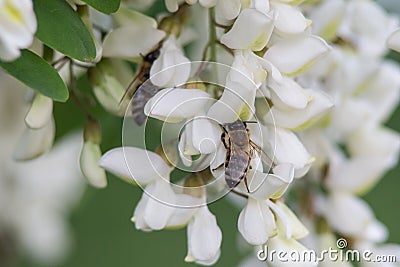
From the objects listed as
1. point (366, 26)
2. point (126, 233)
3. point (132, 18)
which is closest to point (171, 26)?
point (132, 18)

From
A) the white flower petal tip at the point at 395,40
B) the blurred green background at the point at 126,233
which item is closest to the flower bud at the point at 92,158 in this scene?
the white flower petal tip at the point at 395,40

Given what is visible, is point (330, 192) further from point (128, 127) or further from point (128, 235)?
point (128, 235)

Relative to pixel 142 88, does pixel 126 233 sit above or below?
below

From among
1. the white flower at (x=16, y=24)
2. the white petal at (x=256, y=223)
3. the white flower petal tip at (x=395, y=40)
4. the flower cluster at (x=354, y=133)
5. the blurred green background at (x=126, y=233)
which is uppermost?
the white flower at (x=16, y=24)

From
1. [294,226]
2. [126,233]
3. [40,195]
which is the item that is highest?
[294,226]

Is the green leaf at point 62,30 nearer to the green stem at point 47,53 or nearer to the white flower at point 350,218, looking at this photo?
the green stem at point 47,53

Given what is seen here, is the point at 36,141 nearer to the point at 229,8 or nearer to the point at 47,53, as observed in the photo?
the point at 47,53
